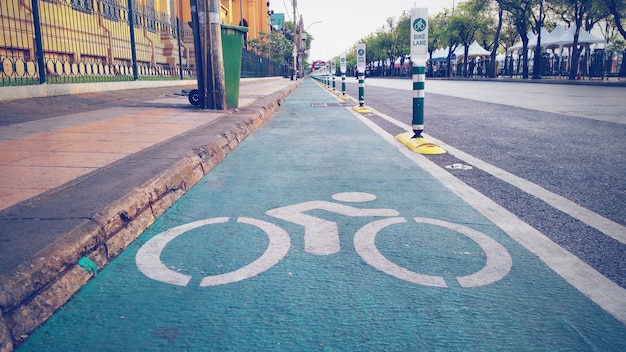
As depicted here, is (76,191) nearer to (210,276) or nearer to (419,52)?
(210,276)

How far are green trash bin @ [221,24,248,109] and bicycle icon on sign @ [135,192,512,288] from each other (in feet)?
21.5

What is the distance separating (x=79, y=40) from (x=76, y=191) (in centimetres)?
980

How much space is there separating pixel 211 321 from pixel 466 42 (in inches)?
2473

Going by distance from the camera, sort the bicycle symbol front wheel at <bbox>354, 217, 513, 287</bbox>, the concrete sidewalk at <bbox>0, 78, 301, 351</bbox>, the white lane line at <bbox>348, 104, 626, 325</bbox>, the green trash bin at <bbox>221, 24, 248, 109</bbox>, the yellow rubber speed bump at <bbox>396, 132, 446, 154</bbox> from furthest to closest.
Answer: the green trash bin at <bbox>221, 24, 248, 109</bbox> → the yellow rubber speed bump at <bbox>396, 132, 446, 154</bbox> → the bicycle symbol front wheel at <bbox>354, 217, 513, 287</bbox> → the white lane line at <bbox>348, 104, 626, 325</bbox> → the concrete sidewalk at <bbox>0, 78, 301, 351</bbox>

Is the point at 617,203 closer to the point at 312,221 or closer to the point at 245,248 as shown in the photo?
the point at 312,221

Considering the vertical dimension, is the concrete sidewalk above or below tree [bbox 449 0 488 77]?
below

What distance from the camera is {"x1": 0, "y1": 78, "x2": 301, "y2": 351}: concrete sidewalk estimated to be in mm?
1853

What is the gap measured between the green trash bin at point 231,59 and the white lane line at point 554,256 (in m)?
6.31

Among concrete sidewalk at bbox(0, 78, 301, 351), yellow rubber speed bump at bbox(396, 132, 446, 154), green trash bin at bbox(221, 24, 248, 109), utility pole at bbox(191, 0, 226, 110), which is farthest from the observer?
green trash bin at bbox(221, 24, 248, 109)

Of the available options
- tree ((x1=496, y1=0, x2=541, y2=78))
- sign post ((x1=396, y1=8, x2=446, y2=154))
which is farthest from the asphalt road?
tree ((x1=496, y1=0, x2=541, y2=78))

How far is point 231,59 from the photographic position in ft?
31.0

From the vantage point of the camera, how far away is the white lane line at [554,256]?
197cm

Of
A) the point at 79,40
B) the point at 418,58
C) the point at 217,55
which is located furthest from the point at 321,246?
the point at 79,40

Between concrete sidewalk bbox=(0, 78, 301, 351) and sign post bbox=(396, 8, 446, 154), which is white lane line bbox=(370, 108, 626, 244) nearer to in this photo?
sign post bbox=(396, 8, 446, 154)
